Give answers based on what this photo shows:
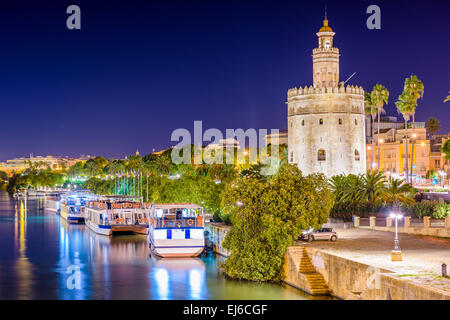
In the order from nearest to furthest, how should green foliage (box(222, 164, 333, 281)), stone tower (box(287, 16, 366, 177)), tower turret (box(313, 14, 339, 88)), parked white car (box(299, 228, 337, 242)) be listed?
green foliage (box(222, 164, 333, 281))
parked white car (box(299, 228, 337, 242))
stone tower (box(287, 16, 366, 177))
tower turret (box(313, 14, 339, 88))

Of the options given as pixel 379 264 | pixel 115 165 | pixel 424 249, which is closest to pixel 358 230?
pixel 424 249

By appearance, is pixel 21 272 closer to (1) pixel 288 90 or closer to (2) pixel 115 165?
(1) pixel 288 90

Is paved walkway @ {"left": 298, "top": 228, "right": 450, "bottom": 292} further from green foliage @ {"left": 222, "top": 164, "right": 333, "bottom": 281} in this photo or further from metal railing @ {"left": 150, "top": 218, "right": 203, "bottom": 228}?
metal railing @ {"left": 150, "top": 218, "right": 203, "bottom": 228}

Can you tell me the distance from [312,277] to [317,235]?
625 centimetres

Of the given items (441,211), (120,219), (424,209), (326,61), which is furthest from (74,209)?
(441,211)

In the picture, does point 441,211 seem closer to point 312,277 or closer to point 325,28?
point 312,277

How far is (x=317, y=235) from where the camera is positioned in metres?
34.2

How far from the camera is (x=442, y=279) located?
72.7ft

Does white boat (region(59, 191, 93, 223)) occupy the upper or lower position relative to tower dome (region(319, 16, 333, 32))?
lower

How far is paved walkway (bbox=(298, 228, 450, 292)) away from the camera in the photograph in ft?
75.8

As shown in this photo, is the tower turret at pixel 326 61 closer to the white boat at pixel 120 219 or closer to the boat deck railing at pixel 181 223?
the white boat at pixel 120 219

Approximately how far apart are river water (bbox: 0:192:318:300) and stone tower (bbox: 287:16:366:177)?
17968 millimetres

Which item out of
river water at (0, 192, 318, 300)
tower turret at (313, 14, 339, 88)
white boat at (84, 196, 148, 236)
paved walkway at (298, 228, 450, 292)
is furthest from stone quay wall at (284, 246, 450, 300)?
tower turret at (313, 14, 339, 88)

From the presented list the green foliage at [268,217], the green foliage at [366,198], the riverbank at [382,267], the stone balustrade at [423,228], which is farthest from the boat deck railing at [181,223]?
the riverbank at [382,267]
